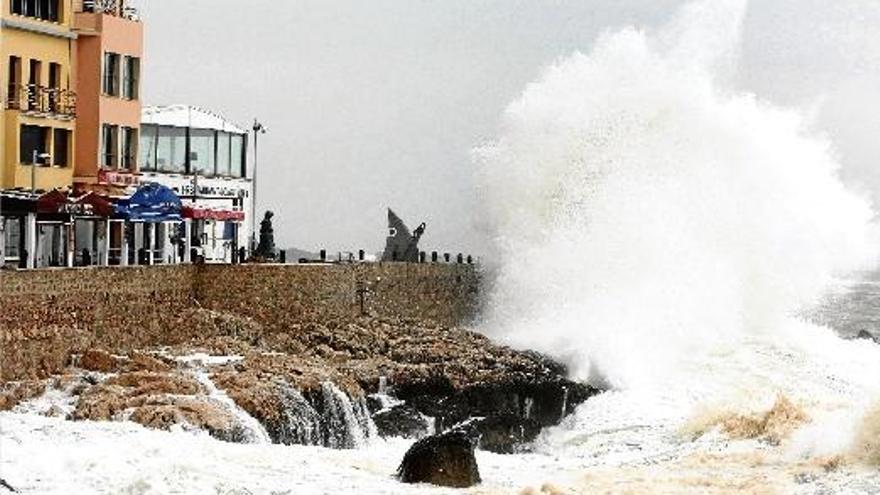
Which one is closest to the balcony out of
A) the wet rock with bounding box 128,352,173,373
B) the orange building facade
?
the orange building facade

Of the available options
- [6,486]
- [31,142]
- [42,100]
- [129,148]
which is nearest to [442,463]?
[6,486]

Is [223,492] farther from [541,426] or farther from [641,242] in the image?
[641,242]

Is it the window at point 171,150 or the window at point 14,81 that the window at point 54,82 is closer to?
the window at point 14,81

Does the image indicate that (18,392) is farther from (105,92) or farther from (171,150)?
(171,150)

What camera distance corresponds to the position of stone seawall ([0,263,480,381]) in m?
25.6

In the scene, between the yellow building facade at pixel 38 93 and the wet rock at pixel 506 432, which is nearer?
the wet rock at pixel 506 432

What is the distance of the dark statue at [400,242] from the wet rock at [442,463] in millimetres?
23893

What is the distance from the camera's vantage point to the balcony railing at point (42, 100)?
32.9m

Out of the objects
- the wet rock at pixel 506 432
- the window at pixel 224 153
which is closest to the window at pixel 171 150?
the window at pixel 224 153

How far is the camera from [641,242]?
4488 centimetres

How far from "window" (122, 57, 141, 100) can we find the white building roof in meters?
4.93

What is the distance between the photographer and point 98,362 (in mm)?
26234

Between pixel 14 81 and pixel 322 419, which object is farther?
pixel 14 81

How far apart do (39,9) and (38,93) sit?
6.10 feet
